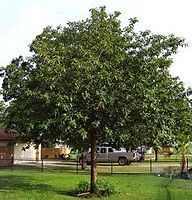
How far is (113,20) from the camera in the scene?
1914 centimetres

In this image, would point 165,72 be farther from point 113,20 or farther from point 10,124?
point 10,124

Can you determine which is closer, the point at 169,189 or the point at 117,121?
the point at 117,121

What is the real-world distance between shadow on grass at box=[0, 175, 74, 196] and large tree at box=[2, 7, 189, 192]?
203 cm

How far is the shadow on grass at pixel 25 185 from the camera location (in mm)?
20367

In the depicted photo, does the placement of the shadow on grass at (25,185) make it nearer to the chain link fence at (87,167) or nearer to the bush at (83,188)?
the bush at (83,188)

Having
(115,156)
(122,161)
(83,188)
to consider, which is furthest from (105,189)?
(115,156)

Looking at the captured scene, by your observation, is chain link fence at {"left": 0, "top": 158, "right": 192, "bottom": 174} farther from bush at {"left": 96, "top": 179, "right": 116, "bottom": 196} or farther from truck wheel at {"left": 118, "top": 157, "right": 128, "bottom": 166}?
bush at {"left": 96, "top": 179, "right": 116, "bottom": 196}

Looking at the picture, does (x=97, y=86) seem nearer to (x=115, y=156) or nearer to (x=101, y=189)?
(x=101, y=189)

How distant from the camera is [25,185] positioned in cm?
2231

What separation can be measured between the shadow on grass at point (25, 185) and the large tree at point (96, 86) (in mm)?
2034

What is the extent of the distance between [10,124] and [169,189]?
7.73 m

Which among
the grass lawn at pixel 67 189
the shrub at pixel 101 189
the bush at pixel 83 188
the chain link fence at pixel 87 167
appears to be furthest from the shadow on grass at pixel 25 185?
the chain link fence at pixel 87 167

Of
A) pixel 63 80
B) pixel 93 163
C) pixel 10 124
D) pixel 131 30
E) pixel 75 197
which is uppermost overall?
pixel 131 30

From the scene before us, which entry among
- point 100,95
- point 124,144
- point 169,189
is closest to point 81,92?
point 100,95
